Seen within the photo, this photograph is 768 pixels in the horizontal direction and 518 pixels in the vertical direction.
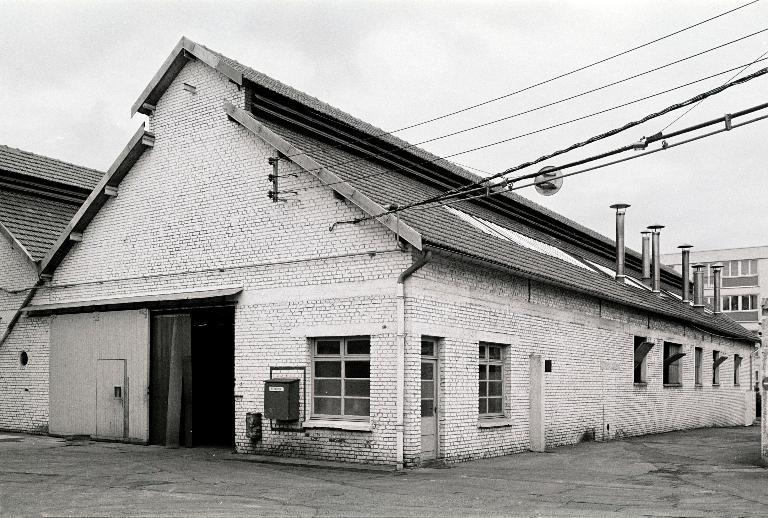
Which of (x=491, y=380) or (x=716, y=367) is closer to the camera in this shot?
(x=491, y=380)

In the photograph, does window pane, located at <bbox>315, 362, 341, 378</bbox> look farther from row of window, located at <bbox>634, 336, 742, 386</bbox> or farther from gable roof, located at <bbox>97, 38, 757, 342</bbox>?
row of window, located at <bbox>634, 336, 742, 386</bbox>

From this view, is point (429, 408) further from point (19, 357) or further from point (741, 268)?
point (741, 268)

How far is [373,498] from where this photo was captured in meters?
11.7

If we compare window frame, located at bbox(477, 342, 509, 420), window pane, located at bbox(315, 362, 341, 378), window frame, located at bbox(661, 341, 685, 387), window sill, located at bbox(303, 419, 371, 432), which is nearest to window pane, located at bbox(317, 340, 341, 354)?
window pane, located at bbox(315, 362, 341, 378)

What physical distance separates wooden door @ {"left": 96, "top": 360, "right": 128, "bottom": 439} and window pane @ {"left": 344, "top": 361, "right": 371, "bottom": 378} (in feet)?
20.0

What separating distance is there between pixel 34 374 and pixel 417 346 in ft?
35.2

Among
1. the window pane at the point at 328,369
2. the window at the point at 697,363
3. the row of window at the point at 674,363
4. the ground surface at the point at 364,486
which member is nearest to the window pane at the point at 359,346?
the window pane at the point at 328,369

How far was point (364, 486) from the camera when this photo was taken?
12.7 metres

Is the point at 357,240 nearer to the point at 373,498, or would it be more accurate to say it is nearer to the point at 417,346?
the point at 417,346

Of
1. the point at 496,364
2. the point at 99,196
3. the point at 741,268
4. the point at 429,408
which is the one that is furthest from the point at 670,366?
the point at 741,268

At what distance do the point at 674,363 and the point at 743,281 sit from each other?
4528cm

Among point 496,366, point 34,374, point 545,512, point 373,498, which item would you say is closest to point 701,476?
point 496,366

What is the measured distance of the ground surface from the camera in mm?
10922

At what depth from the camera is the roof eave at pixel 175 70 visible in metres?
17.0
